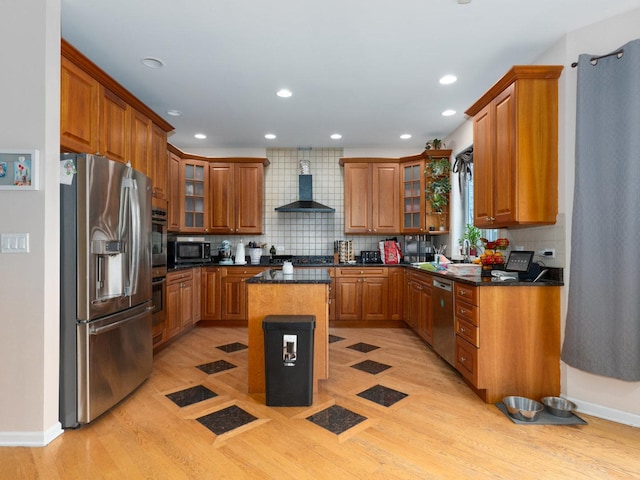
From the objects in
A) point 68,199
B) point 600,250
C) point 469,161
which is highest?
point 469,161

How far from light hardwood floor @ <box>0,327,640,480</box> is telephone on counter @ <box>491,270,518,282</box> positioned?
3.13ft

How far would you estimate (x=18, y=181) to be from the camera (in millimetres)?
2002

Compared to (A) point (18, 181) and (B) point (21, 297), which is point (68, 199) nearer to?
(A) point (18, 181)

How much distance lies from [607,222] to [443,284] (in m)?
1.33

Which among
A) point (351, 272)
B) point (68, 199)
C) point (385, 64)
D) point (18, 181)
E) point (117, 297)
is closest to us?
point (18, 181)

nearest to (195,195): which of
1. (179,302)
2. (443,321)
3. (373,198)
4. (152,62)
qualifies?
(179,302)

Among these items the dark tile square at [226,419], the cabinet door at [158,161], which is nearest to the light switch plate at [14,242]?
the dark tile square at [226,419]

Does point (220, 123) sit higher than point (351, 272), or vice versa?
point (220, 123)

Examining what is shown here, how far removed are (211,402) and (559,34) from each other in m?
3.78

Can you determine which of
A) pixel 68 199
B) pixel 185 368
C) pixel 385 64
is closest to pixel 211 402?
pixel 185 368

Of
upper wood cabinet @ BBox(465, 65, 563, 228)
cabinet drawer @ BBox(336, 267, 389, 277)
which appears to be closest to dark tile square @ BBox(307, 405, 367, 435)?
upper wood cabinet @ BBox(465, 65, 563, 228)

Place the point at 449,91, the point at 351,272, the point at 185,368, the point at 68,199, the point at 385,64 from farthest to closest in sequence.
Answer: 1. the point at 351,272
2. the point at 449,91
3. the point at 185,368
4. the point at 385,64
5. the point at 68,199

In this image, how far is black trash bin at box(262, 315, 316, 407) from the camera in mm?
2387

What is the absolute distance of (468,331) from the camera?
2674mm
